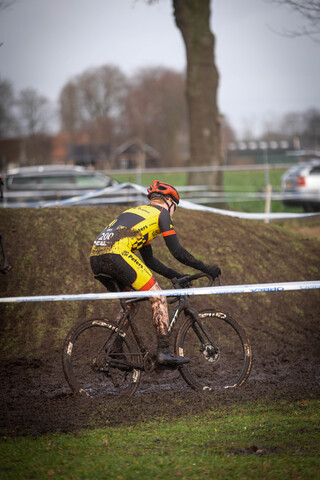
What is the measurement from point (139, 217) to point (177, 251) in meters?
0.48

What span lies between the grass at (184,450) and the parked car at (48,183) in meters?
13.7

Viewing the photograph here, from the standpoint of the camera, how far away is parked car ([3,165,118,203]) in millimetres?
18125

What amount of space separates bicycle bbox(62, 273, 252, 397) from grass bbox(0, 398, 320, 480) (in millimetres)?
819

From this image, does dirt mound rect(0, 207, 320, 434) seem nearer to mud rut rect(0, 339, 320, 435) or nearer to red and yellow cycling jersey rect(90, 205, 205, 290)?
mud rut rect(0, 339, 320, 435)

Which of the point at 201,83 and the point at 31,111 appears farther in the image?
the point at 31,111

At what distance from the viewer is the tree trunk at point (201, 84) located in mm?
18125

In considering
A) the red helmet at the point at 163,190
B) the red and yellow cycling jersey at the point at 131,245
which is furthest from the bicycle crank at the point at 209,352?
the red helmet at the point at 163,190

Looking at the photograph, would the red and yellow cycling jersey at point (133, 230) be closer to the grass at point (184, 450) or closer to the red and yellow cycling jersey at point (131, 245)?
the red and yellow cycling jersey at point (131, 245)

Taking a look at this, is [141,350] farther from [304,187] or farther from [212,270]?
[304,187]

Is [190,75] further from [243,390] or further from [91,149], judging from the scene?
[91,149]

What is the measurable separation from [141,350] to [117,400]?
52cm

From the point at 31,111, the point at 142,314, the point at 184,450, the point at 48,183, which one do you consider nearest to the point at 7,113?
the point at 31,111

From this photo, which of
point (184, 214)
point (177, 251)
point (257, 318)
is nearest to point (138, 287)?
point (177, 251)

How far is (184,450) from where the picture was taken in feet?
13.8
